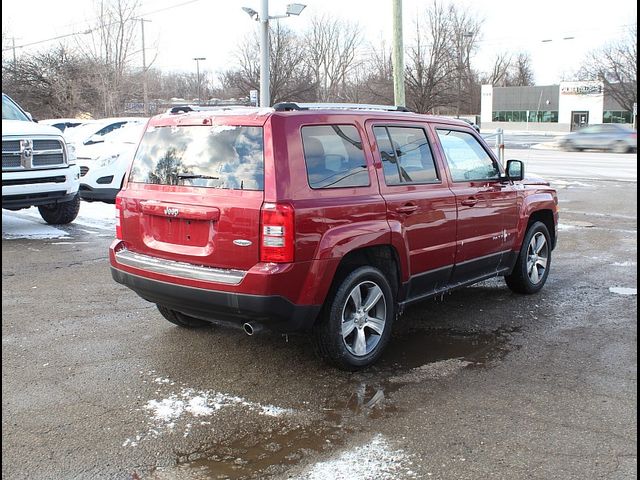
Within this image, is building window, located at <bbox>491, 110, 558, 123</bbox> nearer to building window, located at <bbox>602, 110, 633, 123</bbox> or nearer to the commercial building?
the commercial building

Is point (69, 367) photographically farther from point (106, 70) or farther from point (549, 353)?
point (106, 70)

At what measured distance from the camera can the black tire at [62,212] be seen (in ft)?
34.8

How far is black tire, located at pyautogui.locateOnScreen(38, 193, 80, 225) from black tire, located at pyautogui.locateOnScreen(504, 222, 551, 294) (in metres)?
7.09

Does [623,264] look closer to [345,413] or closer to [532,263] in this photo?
[532,263]

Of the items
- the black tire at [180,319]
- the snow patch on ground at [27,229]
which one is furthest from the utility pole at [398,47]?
the black tire at [180,319]

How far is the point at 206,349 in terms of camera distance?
507 cm

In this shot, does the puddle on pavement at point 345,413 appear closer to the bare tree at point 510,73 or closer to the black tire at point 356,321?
the black tire at point 356,321

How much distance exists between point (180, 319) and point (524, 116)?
75.7 m

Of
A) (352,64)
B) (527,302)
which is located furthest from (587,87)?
(527,302)

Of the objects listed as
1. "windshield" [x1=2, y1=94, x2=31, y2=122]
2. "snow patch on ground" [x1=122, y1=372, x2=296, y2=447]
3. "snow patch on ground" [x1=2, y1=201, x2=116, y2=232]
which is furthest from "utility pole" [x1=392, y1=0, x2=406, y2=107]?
"snow patch on ground" [x1=122, y1=372, x2=296, y2=447]

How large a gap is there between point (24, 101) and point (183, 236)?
34.3m

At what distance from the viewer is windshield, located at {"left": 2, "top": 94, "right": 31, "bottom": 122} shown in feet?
34.1

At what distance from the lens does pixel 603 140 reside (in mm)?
34312

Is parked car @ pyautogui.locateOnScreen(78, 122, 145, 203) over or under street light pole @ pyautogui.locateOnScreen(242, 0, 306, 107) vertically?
under
